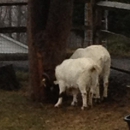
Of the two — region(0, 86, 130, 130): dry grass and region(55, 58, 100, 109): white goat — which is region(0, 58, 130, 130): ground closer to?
region(0, 86, 130, 130): dry grass

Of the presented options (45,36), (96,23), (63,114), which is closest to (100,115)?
(63,114)

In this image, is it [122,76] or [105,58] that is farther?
[122,76]

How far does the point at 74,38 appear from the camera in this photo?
15.0m

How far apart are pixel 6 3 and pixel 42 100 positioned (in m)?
2.86

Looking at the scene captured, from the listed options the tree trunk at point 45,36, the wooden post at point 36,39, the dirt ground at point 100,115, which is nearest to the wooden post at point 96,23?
the dirt ground at point 100,115

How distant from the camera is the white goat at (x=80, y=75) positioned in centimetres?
810

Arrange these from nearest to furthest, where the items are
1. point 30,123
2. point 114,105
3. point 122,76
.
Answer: point 30,123
point 114,105
point 122,76

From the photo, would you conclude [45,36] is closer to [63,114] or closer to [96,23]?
[63,114]

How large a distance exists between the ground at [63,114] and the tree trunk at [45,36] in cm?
48

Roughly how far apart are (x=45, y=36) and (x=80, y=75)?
44.3 inches

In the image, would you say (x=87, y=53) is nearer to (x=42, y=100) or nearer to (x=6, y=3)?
(x=42, y=100)

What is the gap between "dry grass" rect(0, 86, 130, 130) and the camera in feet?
24.4

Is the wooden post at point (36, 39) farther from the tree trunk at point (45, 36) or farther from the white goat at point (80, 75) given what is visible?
the white goat at point (80, 75)

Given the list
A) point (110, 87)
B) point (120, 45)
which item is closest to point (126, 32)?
point (120, 45)
